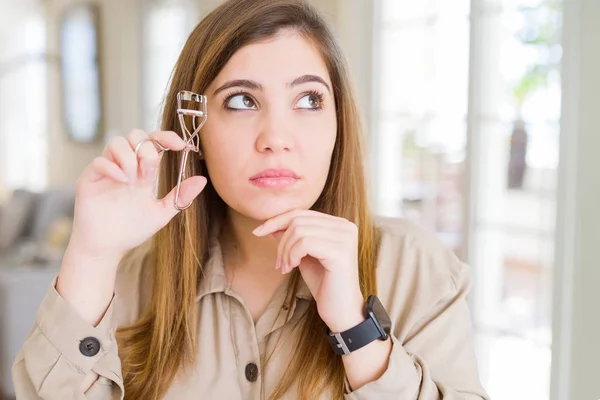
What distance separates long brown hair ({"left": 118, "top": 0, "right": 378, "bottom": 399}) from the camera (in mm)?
1191

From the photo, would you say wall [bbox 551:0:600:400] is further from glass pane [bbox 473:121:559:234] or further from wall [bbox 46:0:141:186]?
wall [bbox 46:0:141:186]

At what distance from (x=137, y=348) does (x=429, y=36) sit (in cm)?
237

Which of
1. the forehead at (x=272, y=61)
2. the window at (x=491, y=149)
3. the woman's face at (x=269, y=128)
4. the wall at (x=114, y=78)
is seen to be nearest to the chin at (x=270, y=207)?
the woman's face at (x=269, y=128)

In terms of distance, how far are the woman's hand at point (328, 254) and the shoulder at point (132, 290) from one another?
45 centimetres

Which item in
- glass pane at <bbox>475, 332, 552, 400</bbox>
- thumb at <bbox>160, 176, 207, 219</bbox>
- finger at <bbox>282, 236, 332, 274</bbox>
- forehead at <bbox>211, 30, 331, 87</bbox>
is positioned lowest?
glass pane at <bbox>475, 332, 552, 400</bbox>

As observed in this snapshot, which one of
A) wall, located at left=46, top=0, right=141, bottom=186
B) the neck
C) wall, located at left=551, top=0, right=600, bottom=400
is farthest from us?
wall, located at left=46, top=0, right=141, bottom=186

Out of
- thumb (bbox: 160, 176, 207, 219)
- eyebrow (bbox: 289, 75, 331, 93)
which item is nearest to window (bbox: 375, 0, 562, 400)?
eyebrow (bbox: 289, 75, 331, 93)

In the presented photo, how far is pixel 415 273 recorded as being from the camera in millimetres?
1276

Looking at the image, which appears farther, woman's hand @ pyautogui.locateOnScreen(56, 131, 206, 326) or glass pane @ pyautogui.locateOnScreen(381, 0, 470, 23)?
glass pane @ pyautogui.locateOnScreen(381, 0, 470, 23)

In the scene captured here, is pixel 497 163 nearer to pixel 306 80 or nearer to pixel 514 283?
pixel 514 283

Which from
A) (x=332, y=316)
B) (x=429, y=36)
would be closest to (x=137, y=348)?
(x=332, y=316)

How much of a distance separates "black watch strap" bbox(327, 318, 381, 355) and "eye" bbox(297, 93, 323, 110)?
1.32 feet

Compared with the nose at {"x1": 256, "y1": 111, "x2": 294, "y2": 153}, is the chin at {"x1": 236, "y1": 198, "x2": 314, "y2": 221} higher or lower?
lower

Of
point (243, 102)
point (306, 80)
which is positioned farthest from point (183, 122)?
point (306, 80)
